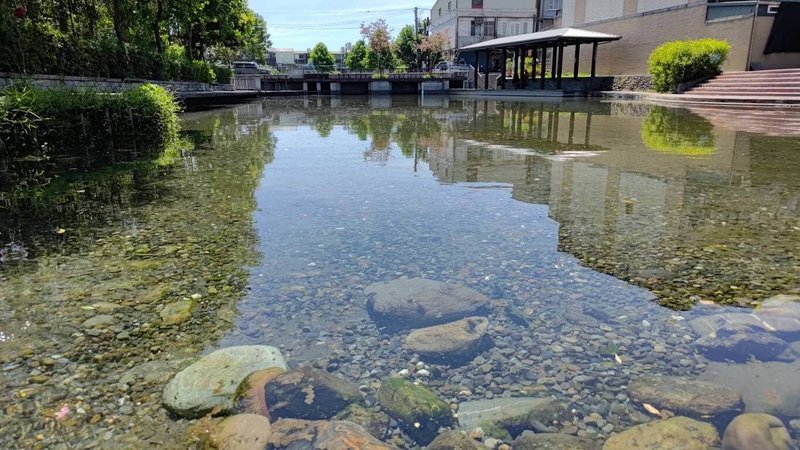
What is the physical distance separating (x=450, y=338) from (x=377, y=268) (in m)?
1.07

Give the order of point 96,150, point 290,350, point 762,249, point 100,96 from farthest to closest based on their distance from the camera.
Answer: point 100,96
point 96,150
point 762,249
point 290,350

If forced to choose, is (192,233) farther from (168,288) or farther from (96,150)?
(96,150)

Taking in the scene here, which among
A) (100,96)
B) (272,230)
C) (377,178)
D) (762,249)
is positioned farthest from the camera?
(100,96)

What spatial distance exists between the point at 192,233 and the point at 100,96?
723 centimetres

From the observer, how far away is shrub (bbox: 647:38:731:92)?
20219 millimetres

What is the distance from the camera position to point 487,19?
4928 centimetres

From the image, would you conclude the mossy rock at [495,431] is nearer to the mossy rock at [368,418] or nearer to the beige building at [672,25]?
the mossy rock at [368,418]

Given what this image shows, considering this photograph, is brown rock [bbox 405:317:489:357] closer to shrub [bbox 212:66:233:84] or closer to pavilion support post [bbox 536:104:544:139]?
pavilion support post [bbox 536:104:544:139]

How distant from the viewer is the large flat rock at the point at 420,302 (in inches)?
117

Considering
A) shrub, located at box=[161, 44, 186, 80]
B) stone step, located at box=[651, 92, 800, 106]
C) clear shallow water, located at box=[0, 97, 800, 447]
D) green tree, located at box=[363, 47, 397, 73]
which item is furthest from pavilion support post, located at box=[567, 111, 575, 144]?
green tree, located at box=[363, 47, 397, 73]

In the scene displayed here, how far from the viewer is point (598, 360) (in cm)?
253

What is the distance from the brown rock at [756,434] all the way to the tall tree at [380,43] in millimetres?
46281

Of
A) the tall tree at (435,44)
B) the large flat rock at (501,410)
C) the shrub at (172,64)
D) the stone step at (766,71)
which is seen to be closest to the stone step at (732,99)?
the stone step at (766,71)

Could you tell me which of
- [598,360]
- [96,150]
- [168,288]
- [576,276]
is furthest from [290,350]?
[96,150]
